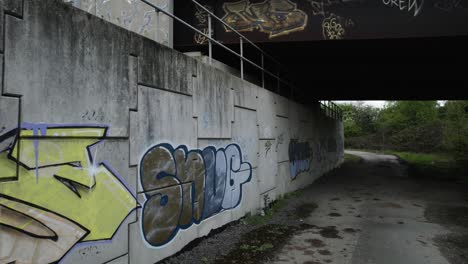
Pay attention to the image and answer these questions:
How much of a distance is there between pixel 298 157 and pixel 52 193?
11.2 metres

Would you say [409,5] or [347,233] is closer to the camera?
[347,233]

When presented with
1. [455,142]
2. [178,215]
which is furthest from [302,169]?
[455,142]

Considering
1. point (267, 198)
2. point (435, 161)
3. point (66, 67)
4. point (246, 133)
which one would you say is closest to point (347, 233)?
point (267, 198)

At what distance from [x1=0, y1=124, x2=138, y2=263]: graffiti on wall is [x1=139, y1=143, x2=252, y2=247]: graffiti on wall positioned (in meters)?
0.75

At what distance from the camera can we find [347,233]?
790 centimetres

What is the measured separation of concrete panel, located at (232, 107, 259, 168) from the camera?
850 centimetres

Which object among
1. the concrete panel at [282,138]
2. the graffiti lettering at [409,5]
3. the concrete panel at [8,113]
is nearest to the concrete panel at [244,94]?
the concrete panel at [282,138]

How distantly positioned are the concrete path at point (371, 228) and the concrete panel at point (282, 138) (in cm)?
173

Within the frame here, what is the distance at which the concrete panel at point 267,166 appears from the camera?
993 cm

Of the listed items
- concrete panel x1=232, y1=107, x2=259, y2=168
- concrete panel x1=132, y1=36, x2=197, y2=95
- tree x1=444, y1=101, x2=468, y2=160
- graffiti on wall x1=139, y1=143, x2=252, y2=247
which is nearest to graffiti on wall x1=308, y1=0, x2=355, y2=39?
concrete panel x1=232, y1=107, x2=259, y2=168

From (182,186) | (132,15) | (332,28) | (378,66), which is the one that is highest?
(132,15)

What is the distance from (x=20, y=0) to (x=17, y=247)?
2277 millimetres

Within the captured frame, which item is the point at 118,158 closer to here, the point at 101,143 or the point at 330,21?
the point at 101,143

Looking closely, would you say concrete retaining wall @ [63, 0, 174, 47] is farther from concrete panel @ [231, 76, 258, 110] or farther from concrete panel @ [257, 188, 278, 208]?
concrete panel @ [257, 188, 278, 208]
